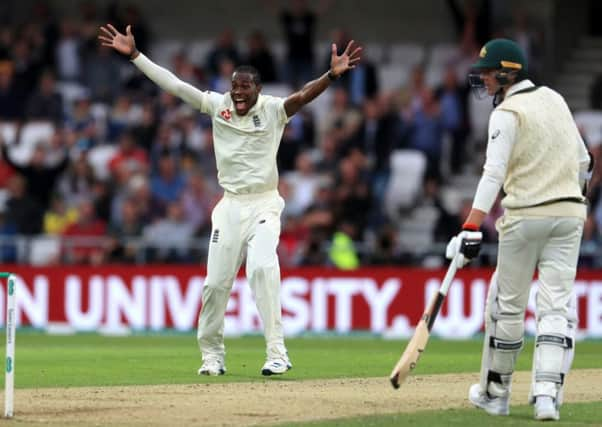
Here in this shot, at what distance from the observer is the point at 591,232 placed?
21328 mm

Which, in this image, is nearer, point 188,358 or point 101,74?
point 188,358

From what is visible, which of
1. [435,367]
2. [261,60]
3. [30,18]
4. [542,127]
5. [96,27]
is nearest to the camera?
[542,127]

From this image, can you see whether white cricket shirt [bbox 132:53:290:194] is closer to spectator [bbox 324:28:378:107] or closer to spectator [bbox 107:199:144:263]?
spectator [bbox 107:199:144:263]

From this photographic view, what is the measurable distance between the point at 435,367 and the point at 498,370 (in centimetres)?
438

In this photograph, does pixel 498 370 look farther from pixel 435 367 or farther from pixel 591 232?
pixel 591 232

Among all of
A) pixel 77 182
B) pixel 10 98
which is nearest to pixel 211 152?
pixel 77 182

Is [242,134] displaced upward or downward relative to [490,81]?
downward

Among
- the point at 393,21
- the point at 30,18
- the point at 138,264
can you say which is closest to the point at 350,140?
the point at 138,264

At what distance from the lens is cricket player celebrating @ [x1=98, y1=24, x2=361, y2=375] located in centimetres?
1277

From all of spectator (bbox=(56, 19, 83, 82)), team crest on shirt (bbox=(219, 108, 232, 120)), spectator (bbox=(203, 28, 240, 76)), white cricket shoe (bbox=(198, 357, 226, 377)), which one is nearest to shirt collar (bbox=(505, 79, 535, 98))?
team crest on shirt (bbox=(219, 108, 232, 120))

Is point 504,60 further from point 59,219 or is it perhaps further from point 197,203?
point 59,219

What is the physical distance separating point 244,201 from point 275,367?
1.38m

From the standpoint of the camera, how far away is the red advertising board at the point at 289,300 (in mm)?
21234

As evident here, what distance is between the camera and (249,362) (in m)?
14.9
